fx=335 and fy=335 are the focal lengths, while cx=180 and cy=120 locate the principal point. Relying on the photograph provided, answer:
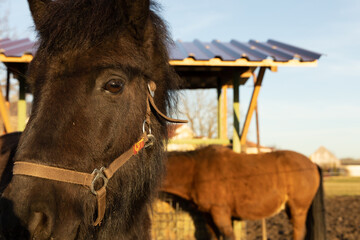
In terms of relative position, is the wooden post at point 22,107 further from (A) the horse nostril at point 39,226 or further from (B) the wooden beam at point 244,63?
(A) the horse nostril at point 39,226

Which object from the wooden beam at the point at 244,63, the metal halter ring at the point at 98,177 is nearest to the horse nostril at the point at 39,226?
the metal halter ring at the point at 98,177

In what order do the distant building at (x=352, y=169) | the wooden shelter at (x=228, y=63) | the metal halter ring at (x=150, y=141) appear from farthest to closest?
the distant building at (x=352, y=169) < the wooden shelter at (x=228, y=63) < the metal halter ring at (x=150, y=141)

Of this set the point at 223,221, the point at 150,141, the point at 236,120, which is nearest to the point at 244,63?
the point at 236,120

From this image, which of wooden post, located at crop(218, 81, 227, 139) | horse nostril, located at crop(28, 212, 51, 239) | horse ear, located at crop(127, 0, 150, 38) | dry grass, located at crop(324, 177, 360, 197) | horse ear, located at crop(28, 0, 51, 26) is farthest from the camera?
dry grass, located at crop(324, 177, 360, 197)

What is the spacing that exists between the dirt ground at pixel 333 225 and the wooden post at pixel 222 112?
2.63 meters

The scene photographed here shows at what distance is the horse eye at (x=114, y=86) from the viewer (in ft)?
6.05

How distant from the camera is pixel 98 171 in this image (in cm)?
178

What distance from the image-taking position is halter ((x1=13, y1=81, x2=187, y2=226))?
60.2 inches

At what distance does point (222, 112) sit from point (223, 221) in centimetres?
252

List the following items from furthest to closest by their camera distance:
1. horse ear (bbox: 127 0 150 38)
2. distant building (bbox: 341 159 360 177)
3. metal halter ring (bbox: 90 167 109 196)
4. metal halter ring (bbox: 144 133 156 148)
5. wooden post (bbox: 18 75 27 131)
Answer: distant building (bbox: 341 159 360 177)
wooden post (bbox: 18 75 27 131)
metal halter ring (bbox: 144 133 156 148)
horse ear (bbox: 127 0 150 38)
metal halter ring (bbox: 90 167 109 196)

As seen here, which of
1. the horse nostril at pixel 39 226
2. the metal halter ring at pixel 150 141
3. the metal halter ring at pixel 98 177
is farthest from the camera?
the metal halter ring at pixel 150 141

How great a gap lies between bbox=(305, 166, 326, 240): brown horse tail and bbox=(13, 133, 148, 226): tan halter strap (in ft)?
18.2

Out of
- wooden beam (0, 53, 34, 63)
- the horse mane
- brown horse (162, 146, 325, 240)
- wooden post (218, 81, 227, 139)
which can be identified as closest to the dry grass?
brown horse (162, 146, 325, 240)

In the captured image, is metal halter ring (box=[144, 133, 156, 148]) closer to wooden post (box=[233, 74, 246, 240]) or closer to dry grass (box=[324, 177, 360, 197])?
wooden post (box=[233, 74, 246, 240])
